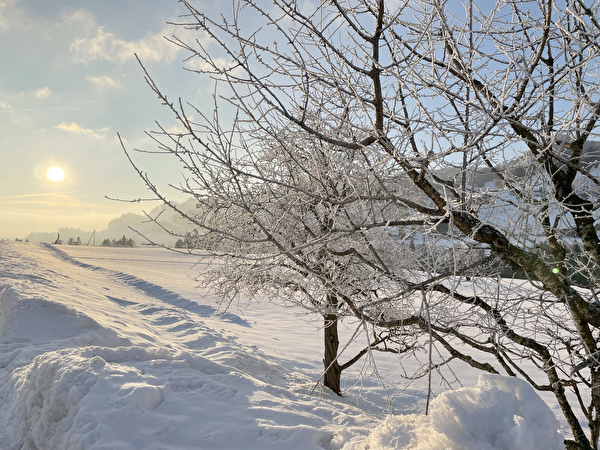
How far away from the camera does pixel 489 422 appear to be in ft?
6.18

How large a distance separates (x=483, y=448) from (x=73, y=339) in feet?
16.2

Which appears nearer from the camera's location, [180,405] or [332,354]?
[180,405]

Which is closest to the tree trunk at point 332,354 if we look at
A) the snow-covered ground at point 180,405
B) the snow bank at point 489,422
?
the snow-covered ground at point 180,405

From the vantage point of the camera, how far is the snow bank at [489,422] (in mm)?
1797

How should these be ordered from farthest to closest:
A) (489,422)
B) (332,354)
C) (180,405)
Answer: (332,354) → (180,405) → (489,422)

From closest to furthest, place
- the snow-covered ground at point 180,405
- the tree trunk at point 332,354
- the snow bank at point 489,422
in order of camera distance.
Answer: the snow bank at point 489,422, the snow-covered ground at point 180,405, the tree trunk at point 332,354

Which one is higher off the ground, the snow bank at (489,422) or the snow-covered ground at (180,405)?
the snow bank at (489,422)

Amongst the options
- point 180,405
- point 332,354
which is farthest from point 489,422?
point 332,354

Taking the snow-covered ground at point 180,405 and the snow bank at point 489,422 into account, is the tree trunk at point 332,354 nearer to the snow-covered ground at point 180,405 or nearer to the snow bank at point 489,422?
the snow-covered ground at point 180,405

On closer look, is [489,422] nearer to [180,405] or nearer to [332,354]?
[180,405]

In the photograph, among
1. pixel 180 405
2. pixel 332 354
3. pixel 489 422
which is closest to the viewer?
pixel 489 422

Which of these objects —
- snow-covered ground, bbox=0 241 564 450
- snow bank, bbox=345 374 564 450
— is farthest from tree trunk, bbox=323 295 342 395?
snow bank, bbox=345 374 564 450

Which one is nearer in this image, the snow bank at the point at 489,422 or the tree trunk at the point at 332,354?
the snow bank at the point at 489,422

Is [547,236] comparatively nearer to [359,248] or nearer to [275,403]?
[359,248]
